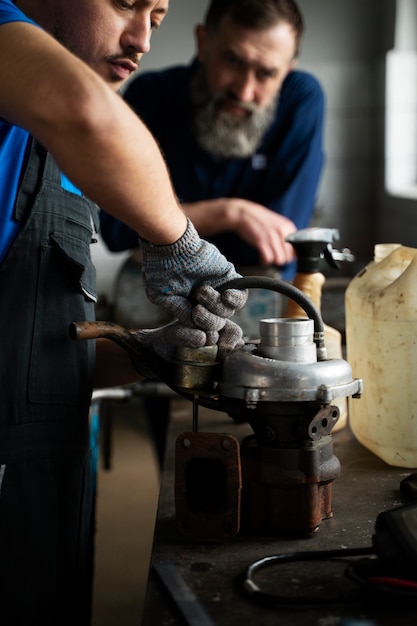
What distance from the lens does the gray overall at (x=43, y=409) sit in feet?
4.05

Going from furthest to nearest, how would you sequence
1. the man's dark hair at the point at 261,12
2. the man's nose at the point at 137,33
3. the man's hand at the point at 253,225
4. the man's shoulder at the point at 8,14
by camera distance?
the man's dark hair at the point at 261,12
the man's hand at the point at 253,225
the man's nose at the point at 137,33
the man's shoulder at the point at 8,14

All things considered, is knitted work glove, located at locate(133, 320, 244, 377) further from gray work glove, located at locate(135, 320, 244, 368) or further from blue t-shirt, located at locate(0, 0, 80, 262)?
blue t-shirt, located at locate(0, 0, 80, 262)

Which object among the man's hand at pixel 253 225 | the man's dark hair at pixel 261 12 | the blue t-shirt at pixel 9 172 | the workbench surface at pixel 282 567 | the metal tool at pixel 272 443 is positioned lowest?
the workbench surface at pixel 282 567

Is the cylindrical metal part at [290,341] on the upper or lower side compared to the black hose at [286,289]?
lower

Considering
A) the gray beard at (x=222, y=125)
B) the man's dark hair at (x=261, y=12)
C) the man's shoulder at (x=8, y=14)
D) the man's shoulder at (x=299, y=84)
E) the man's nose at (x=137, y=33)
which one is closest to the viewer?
the man's shoulder at (x=8, y=14)

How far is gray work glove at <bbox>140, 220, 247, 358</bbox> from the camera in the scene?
121 centimetres

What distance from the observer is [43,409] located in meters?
1.27

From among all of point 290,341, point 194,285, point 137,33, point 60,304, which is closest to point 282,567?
point 290,341

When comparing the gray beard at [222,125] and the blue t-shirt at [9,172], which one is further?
the gray beard at [222,125]

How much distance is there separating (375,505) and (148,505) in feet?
8.75

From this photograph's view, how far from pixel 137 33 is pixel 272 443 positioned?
0.73 m

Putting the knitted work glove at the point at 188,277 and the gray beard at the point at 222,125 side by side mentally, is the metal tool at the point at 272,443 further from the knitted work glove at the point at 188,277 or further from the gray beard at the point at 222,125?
the gray beard at the point at 222,125

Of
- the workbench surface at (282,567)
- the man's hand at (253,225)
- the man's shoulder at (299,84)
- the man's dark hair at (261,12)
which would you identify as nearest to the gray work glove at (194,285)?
the workbench surface at (282,567)

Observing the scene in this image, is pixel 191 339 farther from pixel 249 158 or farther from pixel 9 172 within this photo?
pixel 249 158
